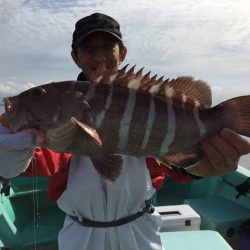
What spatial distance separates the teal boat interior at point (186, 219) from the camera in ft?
12.1

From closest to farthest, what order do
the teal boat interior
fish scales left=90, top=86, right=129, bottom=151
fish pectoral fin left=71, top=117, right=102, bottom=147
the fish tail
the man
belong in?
fish pectoral fin left=71, top=117, right=102, bottom=147
fish scales left=90, top=86, right=129, bottom=151
the fish tail
the man
the teal boat interior

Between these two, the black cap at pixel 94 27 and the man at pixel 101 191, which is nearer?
the man at pixel 101 191

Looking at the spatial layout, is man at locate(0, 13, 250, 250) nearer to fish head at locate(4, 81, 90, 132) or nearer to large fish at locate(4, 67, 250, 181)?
large fish at locate(4, 67, 250, 181)

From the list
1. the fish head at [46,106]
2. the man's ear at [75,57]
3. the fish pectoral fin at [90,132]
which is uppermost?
the man's ear at [75,57]

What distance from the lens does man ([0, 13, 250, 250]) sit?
249 cm

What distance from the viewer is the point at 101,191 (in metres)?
2.50

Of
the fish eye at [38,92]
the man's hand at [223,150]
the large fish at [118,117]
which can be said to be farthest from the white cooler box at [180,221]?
the fish eye at [38,92]

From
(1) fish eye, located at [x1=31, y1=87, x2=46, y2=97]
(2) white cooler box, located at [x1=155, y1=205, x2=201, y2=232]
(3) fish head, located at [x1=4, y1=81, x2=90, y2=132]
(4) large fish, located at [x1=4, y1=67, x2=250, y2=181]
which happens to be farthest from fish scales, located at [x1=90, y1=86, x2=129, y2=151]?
(2) white cooler box, located at [x1=155, y1=205, x2=201, y2=232]

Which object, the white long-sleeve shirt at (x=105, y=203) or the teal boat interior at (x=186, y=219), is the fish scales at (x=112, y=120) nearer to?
the white long-sleeve shirt at (x=105, y=203)

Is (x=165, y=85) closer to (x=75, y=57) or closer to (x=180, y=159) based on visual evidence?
(x=180, y=159)

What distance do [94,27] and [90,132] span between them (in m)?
1.04

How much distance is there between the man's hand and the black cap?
1051 millimetres

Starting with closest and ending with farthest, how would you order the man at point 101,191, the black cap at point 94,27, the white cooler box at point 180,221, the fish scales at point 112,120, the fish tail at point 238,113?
the fish scales at point 112,120, the fish tail at point 238,113, the man at point 101,191, the black cap at point 94,27, the white cooler box at point 180,221

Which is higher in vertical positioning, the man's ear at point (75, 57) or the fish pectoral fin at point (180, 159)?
the man's ear at point (75, 57)
